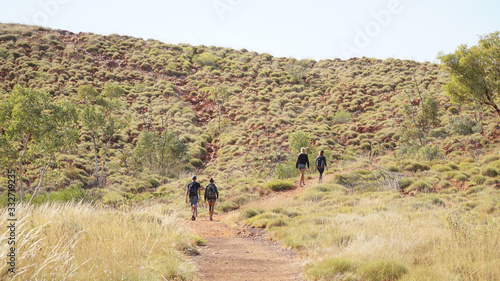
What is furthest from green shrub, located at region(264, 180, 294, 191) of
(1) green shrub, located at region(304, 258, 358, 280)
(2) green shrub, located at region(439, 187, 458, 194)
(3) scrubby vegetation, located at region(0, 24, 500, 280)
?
(1) green shrub, located at region(304, 258, 358, 280)

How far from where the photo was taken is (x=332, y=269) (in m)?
6.18

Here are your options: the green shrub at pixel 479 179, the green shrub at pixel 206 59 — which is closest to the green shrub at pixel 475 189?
the green shrub at pixel 479 179

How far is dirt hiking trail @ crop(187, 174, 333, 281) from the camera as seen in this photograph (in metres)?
6.69

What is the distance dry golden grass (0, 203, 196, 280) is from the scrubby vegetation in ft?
0.60

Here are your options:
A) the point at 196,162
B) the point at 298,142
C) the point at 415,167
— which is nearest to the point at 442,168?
the point at 415,167

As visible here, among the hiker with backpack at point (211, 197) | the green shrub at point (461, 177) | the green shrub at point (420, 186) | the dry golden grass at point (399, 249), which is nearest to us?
the dry golden grass at point (399, 249)

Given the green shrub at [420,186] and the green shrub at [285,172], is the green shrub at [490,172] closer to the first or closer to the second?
the green shrub at [420,186]

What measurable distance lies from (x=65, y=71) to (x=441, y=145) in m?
50.0

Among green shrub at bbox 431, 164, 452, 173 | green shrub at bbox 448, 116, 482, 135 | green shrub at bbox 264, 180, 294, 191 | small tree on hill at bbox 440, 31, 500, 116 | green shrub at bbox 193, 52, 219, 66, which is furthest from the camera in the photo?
green shrub at bbox 193, 52, 219, 66

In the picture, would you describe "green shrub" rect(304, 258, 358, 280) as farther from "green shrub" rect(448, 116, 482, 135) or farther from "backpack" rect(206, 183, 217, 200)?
"green shrub" rect(448, 116, 482, 135)

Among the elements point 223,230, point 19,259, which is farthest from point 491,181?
point 19,259

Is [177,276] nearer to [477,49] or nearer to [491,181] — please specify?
[491,181]

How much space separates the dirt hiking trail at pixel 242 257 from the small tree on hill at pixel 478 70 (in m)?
18.8

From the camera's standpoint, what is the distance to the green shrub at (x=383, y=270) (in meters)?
5.75
